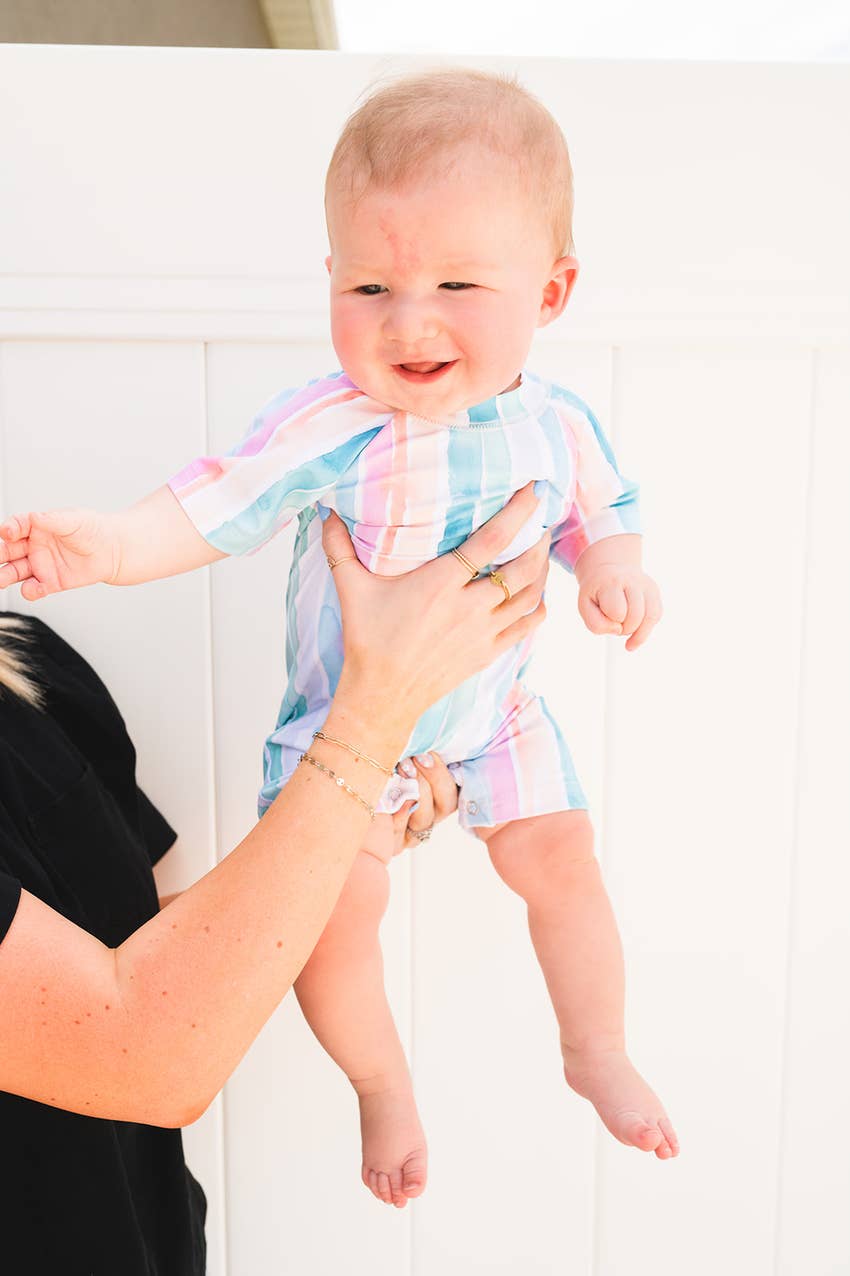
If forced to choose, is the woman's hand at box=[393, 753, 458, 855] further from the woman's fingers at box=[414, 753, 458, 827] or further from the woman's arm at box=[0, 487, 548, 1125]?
the woman's arm at box=[0, 487, 548, 1125]

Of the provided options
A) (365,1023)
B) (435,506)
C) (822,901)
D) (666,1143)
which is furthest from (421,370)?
(822,901)

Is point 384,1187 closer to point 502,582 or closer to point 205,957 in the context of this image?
point 205,957

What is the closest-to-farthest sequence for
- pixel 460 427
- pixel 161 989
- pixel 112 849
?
pixel 161 989, pixel 460 427, pixel 112 849

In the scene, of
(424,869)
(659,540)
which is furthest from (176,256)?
(424,869)

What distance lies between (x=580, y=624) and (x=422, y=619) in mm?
431

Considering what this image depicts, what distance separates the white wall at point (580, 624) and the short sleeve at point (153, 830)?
5 centimetres

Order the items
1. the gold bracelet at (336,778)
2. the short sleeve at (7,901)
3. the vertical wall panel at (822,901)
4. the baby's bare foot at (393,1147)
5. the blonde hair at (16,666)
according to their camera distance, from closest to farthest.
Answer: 1. the short sleeve at (7,901)
2. the gold bracelet at (336,778)
3. the baby's bare foot at (393,1147)
4. the blonde hair at (16,666)
5. the vertical wall panel at (822,901)

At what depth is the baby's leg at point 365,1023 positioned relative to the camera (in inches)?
36.9

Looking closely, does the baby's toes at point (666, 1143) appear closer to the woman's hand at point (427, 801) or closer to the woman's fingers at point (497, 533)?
the woman's hand at point (427, 801)

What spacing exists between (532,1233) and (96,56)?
1.49 m

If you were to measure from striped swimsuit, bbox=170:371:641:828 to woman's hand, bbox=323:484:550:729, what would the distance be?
22 mm

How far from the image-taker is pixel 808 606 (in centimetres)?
130

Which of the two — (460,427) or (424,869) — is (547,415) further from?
(424,869)

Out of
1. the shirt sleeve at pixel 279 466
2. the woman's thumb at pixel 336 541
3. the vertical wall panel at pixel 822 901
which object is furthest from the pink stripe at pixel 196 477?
the vertical wall panel at pixel 822 901
